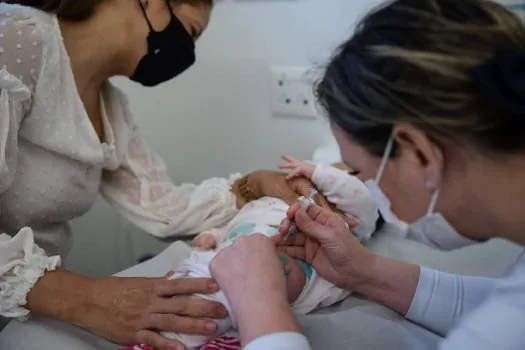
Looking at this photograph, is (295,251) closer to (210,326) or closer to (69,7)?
(210,326)

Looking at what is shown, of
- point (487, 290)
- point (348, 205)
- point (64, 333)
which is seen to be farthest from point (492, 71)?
point (64, 333)

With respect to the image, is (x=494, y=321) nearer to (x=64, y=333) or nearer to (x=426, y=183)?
(x=426, y=183)

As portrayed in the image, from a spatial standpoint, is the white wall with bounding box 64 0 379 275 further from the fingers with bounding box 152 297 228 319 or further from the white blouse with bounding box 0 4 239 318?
the fingers with bounding box 152 297 228 319

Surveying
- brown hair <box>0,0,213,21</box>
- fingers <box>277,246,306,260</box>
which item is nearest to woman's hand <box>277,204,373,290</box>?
fingers <box>277,246,306,260</box>

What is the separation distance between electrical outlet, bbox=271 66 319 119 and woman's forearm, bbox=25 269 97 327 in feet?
2.86

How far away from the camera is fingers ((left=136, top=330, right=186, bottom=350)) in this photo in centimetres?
95

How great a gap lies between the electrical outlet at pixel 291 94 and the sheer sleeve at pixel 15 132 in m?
0.78

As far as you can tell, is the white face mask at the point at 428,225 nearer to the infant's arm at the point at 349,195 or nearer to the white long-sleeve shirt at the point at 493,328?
the white long-sleeve shirt at the point at 493,328

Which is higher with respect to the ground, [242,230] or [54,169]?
[54,169]

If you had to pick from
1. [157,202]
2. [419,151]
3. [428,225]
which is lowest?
[157,202]

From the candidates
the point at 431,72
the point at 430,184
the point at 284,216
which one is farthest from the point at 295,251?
the point at 431,72

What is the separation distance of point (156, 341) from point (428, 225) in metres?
0.45

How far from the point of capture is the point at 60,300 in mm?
1017

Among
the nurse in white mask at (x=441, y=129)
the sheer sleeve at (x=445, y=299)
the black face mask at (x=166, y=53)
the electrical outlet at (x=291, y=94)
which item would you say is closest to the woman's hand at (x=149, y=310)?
the nurse in white mask at (x=441, y=129)
